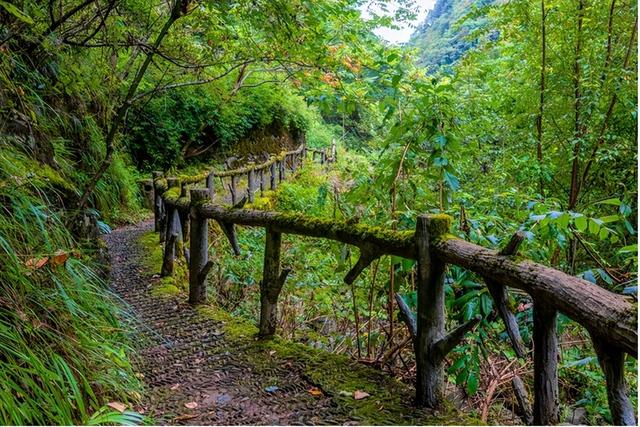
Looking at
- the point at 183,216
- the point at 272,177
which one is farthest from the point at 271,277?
the point at 272,177

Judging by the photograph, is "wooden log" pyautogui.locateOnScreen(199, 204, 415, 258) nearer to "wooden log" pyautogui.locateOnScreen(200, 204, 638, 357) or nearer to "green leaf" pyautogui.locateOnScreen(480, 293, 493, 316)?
"wooden log" pyautogui.locateOnScreen(200, 204, 638, 357)

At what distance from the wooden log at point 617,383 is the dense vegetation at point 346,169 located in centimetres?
53

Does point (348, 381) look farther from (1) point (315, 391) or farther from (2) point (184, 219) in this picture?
(2) point (184, 219)

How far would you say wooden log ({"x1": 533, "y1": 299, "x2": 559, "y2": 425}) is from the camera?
1869 millimetres

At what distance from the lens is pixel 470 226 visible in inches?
115

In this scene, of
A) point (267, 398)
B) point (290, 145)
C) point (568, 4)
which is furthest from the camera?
point (290, 145)

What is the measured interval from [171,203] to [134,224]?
15.2 ft

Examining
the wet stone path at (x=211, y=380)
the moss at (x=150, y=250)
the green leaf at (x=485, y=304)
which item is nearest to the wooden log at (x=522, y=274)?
the green leaf at (x=485, y=304)

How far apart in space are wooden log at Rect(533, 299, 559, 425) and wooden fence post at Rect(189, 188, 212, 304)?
3309mm

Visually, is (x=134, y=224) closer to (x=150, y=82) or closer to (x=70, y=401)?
(x=150, y=82)

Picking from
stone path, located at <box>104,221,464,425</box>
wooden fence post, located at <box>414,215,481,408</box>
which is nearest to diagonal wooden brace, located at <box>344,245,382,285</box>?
wooden fence post, located at <box>414,215,481,408</box>

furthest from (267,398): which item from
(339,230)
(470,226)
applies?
(470,226)

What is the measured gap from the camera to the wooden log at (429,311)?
93.0 inches

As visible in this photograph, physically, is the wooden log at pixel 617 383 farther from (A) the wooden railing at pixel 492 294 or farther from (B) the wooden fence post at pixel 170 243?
(B) the wooden fence post at pixel 170 243
